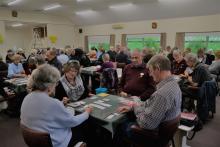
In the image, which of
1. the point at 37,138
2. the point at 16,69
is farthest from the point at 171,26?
the point at 37,138

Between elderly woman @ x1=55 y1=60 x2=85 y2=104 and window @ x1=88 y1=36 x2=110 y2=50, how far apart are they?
A: 27.7ft

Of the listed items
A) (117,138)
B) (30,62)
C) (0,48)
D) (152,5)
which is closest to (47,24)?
(0,48)

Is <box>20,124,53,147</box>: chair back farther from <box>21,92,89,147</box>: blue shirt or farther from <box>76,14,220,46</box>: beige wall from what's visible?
<box>76,14,220,46</box>: beige wall

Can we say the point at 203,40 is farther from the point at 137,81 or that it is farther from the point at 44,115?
the point at 44,115

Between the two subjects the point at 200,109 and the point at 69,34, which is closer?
the point at 200,109

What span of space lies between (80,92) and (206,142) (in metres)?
2.01

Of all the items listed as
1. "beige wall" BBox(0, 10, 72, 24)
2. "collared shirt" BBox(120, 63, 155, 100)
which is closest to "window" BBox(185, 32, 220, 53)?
"collared shirt" BBox(120, 63, 155, 100)

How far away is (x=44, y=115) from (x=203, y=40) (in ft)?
25.5

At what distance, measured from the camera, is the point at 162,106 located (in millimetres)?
1559

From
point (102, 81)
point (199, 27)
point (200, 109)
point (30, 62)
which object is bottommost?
point (200, 109)

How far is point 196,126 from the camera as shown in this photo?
242cm

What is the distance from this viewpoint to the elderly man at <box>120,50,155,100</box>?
110 inches

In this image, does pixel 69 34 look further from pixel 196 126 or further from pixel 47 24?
pixel 196 126

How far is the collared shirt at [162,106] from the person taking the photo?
1562 mm
